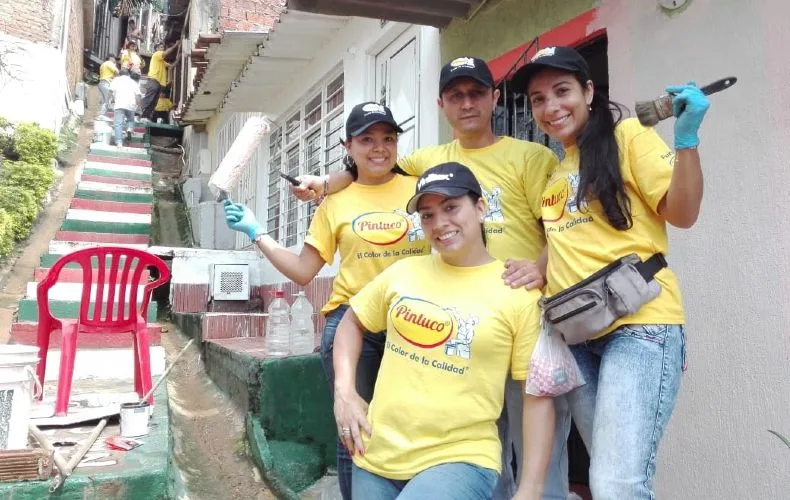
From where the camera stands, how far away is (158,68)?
18656mm

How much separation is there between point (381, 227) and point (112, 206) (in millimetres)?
8577

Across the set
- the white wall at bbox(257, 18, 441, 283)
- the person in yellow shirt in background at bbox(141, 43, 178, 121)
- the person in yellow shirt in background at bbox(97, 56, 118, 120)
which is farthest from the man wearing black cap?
the person in yellow shirt in background at bbox(141, 43, 178, 121)

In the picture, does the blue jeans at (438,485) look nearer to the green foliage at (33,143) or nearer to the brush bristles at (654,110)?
the brush bristles at (654,110)

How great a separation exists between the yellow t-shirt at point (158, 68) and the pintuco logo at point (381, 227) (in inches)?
735

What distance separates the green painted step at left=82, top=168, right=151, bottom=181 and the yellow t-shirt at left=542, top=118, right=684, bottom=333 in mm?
10895

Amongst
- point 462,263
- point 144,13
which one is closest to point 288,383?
point 462,263

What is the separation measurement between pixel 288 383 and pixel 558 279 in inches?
110

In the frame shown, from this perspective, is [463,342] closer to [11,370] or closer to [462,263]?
[462,263]

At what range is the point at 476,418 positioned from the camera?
5.64 ft

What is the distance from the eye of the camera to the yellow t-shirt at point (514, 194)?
218cm

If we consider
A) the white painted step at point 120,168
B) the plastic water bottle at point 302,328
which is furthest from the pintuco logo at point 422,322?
the white painted step at point 120,168

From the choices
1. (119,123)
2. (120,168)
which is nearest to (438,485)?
(120,168)

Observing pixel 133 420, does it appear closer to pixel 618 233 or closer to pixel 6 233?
pixel 618 233

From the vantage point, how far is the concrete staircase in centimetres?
567
